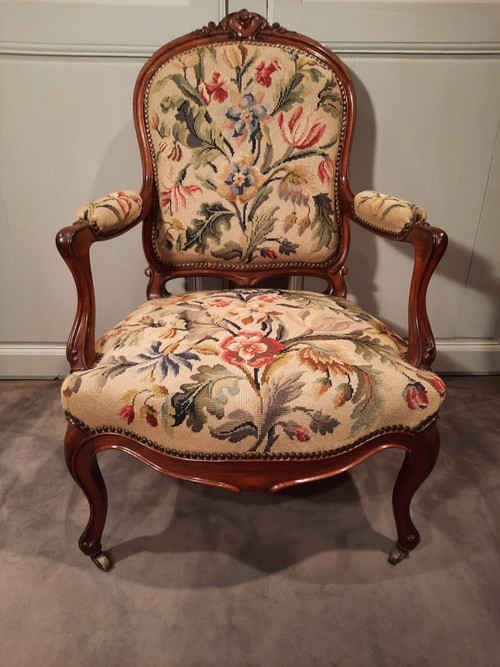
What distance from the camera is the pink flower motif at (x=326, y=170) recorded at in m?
1.01

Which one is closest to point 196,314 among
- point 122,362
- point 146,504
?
point 122,362

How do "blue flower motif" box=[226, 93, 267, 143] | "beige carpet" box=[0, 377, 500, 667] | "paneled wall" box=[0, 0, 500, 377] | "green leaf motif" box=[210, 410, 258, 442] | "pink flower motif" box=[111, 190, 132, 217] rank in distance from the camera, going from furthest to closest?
1. "paneled wall" box=[0, 0, 500, 377]
2. "blue flower motif" box=[226, 93, 267, 143]
3. "pink flower motif" box=[111, 190, 132, 217]
4. "beige carpet" box=[0, 377, 500, 667]
5. "green leaf motif" box=[210, 410, 258, 442]

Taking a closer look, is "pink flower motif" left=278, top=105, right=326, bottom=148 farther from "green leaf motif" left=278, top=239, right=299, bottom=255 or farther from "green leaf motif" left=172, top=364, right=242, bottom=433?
"green leaf motif" left=172, top=364, right=242, bottom=433

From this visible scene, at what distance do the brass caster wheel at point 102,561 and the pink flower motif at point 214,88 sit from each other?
979 millimetres

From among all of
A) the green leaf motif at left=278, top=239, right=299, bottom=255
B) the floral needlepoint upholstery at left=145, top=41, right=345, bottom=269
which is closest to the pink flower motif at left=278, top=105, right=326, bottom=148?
the floral needlepoint upholstery at left=145, top=41, right=345, bottom=269

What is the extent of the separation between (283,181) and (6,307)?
1.01 metres

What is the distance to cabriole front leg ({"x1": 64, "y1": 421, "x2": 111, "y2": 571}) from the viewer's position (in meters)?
0.75

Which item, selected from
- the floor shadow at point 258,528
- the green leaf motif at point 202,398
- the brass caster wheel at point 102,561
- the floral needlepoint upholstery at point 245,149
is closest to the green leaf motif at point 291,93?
the floral needlepoint upholstery at point 245,149

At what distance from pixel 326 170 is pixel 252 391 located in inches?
23.6

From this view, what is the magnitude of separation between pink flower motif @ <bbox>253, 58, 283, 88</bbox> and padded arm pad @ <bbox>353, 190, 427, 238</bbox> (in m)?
0.32

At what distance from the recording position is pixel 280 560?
92 centimetres

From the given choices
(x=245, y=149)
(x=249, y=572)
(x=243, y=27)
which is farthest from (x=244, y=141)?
(x=249, y=572)

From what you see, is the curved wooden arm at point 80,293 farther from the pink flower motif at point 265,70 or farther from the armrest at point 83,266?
the pink flower motif at point 265,70

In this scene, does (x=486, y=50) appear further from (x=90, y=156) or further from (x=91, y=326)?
(x=91, y=326)
